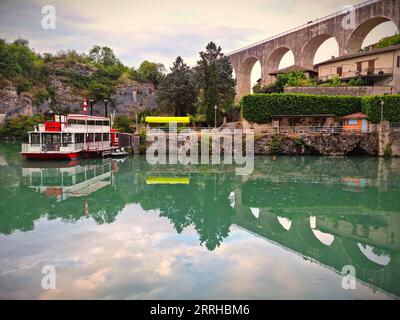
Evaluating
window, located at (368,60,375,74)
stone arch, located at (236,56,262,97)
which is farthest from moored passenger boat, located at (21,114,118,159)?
stone arch, located at (236,56,262,97)

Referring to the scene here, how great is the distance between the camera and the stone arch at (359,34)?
37.2 meters

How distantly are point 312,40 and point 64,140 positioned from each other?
1258 inches

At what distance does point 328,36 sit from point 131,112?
32684 millimetres

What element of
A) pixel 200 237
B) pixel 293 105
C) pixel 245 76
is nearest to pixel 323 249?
pixel 200 237

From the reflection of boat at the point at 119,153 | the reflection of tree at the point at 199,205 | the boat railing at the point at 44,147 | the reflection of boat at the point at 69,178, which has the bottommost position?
the reflection of tree at the point at 199,205

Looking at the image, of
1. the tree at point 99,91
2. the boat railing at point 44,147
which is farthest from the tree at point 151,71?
the boat railing at point 44,147

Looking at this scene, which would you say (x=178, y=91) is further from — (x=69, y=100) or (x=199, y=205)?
(x=199, y=205)

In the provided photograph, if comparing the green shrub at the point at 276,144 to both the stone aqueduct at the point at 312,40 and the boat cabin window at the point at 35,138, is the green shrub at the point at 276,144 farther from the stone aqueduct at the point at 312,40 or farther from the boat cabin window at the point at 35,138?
the boat cabin window at the point at 35,138

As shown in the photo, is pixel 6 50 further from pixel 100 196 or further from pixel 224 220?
pixel 224 220

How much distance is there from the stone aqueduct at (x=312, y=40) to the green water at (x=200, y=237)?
24.3m

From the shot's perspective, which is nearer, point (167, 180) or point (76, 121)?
point (167, 180)

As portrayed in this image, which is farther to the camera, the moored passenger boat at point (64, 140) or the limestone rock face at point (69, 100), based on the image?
the limestone rock face at point (69, 100)

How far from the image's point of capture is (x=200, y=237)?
9688mm

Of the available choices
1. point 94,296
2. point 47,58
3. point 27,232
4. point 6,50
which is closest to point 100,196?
point 27,232
